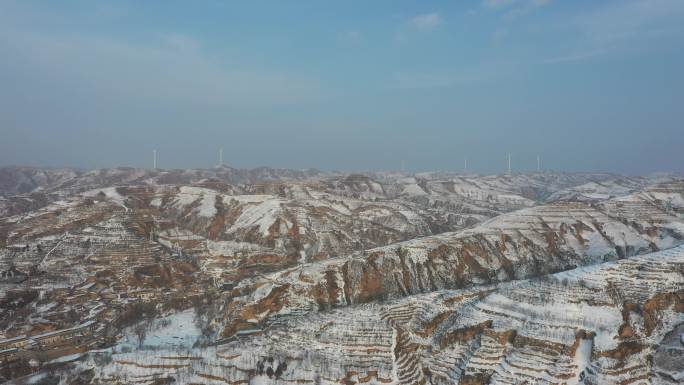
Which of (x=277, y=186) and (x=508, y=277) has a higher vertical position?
(x=277, y=186)

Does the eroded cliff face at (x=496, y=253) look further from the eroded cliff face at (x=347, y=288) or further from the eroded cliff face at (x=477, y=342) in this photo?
the eroded cliff face at (x=477, y=342)

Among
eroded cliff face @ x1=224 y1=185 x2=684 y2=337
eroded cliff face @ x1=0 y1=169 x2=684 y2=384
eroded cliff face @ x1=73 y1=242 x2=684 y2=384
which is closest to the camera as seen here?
eroded cliff face @ x1=73 y1=242 x2=684 y2=384

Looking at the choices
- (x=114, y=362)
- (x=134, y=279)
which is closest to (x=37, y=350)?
(x=114, y=362)

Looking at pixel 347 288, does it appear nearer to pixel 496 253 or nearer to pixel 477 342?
pixel 477 342

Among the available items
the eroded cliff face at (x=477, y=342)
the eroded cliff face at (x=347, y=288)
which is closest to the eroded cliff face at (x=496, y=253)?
the eroded cliff face at (x=347, y=288)

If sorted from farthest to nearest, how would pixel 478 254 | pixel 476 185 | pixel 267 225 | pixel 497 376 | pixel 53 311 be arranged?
1. pixel 476 185
2. pixel 267 225
3. pixel 478 254
4. pixel 53 311
5. pixel 497 376

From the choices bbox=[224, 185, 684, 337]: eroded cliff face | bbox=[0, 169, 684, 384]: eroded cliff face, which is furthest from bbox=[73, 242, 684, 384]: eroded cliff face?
bbox=[224, 185, 684, 337]: eroded cliff face

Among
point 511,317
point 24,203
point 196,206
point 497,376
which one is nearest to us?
point 497,376

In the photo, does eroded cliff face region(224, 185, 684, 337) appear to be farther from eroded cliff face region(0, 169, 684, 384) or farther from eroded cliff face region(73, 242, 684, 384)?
eroded cliff face region(73, 242, 684, 384)

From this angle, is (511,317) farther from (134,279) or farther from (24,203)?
(24,203)

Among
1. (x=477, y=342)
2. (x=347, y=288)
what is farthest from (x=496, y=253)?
(x=477, y=342)

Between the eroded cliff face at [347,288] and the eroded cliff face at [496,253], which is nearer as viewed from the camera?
the eroded cliff face at [347,288]
